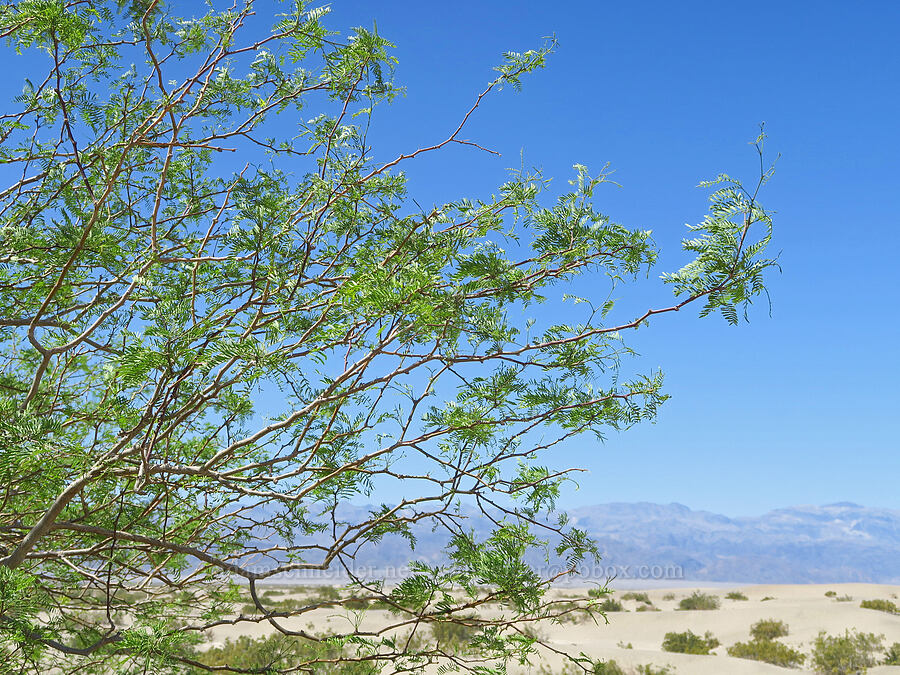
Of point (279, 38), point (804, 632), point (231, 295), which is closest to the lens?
point (231, 295)

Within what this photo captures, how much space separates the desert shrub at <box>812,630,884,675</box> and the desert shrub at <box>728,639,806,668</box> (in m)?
0.46

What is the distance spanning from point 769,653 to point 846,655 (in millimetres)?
2324

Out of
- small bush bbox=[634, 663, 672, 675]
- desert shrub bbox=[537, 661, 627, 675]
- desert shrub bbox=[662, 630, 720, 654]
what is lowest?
desert shrub bbox=[662, 630, 720, 654]

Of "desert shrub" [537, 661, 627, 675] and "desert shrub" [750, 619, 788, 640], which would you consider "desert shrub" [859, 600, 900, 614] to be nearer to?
"desert shrub" [750, 619, 788, 640]

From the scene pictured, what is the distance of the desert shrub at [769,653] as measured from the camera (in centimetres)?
1688

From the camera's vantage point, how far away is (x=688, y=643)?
21.2 m

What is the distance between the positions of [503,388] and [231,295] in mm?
1646

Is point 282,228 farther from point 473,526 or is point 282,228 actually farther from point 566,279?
point 473,526

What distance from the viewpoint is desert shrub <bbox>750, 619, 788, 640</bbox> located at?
2135cm

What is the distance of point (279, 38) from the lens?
13.1 feet

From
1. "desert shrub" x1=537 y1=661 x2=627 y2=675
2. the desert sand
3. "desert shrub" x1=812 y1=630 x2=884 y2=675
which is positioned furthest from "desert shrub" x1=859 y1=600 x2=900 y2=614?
"desert shrub" x1=537 y1=661 x2=627 y2=675

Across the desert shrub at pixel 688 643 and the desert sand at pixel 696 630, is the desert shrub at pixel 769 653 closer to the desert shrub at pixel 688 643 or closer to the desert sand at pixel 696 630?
the desert sand at pixel 696 630

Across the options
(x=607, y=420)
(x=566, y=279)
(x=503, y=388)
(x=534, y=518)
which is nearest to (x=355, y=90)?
(x=566, y=279)

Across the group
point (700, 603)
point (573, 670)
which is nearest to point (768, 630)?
point (700, 603)
